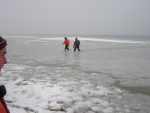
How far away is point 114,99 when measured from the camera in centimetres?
621

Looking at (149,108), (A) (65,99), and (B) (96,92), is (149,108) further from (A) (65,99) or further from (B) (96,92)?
(A) (65,99)

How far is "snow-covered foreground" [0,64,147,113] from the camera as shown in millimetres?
5406

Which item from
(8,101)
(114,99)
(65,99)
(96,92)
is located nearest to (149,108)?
(114,99)

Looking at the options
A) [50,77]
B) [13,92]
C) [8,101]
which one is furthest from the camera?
[50,77]

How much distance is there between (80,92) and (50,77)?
8.49 ft

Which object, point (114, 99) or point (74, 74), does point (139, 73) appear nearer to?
point (74, 74)

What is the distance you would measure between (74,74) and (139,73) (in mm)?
3230

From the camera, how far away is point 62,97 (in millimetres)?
6262

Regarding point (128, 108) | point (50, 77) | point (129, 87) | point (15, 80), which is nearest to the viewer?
point (128, 108)

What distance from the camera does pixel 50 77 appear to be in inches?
357

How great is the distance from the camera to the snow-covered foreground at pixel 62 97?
5406 millimetres

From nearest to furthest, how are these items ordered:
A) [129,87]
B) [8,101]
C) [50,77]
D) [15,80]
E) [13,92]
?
[8,101]
[13,92]
[129,87]
[15,80]
[50,77]

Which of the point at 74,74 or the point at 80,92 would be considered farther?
the point at 74,74

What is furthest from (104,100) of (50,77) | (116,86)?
(50,77)
